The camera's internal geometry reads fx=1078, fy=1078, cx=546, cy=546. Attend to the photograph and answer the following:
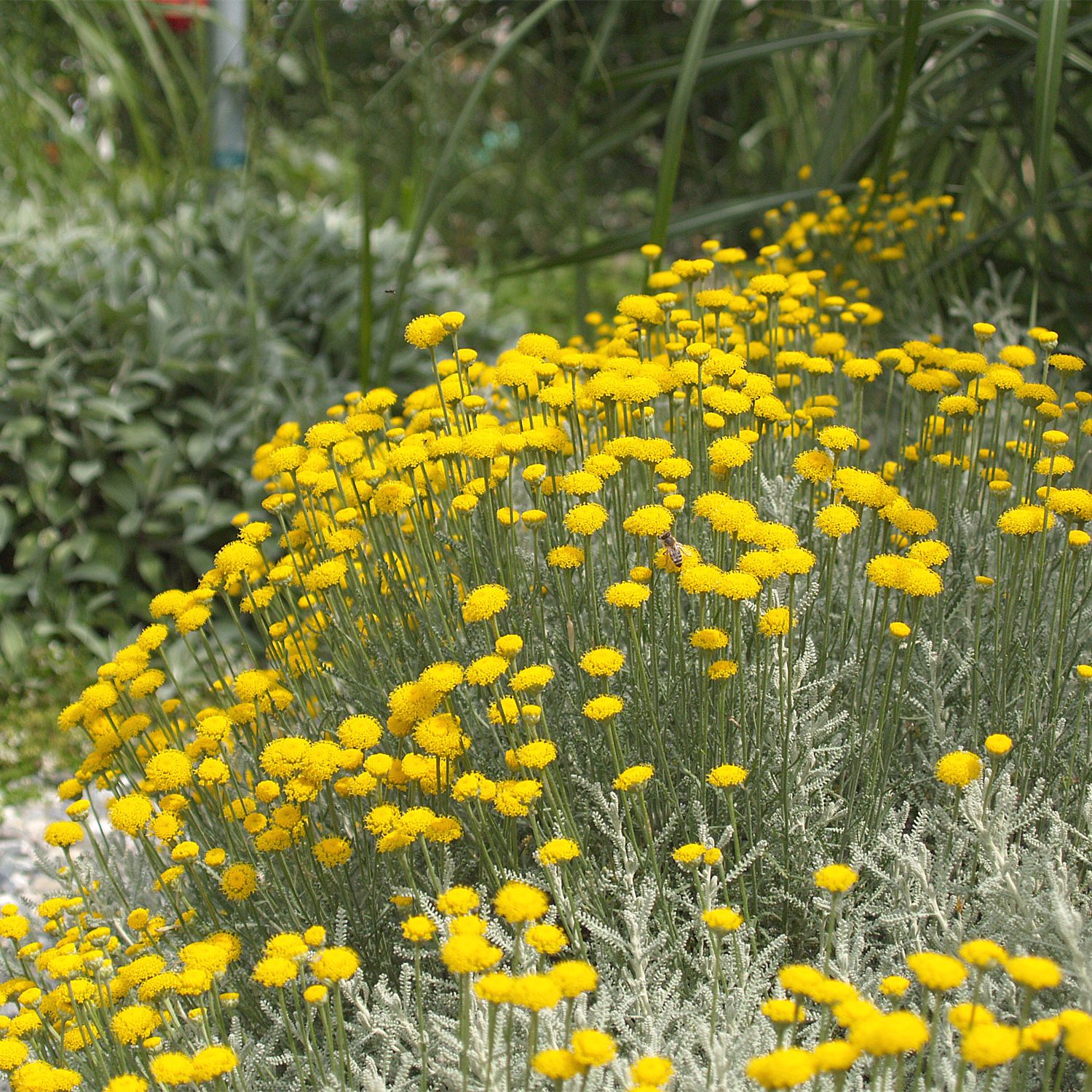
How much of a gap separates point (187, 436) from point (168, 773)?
264cm

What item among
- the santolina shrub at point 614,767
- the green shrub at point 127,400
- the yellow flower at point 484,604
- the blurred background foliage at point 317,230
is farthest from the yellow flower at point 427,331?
the green shrub at point 127,400

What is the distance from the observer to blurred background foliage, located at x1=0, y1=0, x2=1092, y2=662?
10.2 feet

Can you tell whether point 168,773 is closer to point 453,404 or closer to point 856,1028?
point 453,404

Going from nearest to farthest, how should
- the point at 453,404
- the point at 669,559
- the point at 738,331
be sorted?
the point at 669,559 < the point at 453,404 < the point at 738,331

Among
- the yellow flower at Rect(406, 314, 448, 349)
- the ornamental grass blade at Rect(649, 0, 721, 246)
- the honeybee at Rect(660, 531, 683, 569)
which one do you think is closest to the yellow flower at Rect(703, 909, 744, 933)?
the honeybee at Rect(660, 531, 683, 569)

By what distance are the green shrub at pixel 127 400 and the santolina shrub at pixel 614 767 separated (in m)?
1.81

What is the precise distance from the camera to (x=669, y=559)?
1599 mm

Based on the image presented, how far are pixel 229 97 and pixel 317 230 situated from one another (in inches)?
31.6

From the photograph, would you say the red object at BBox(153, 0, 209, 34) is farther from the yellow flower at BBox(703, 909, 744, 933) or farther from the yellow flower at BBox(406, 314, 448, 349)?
the yellow flower at BBox(703, 909, 744, 933)

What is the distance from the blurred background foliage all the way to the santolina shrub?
29.9 inches

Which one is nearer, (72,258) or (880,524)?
(880,524)

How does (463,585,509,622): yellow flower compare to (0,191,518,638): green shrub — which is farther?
(0,191,518,638): green shrub

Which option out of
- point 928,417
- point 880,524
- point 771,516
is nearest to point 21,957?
point 771,516

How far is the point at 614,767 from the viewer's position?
1757 millimetres
